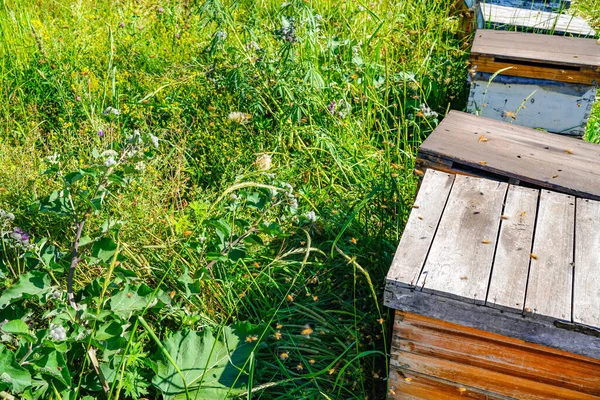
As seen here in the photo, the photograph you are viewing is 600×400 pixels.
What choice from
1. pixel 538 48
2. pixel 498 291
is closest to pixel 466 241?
pixel 498 291

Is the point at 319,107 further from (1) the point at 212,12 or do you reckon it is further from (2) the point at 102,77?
(2) the point at 102,77

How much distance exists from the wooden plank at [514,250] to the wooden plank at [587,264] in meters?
0.15

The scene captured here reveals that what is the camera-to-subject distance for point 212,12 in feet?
10.8

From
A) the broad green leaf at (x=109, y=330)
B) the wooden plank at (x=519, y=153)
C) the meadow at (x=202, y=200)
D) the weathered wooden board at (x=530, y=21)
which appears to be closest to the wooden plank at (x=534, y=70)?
the meadow at (x=202, y=200)

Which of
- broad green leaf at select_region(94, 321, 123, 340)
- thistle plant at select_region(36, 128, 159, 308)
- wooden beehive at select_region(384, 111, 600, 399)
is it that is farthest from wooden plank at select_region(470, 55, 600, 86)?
broad green leaf at select_region(94, 321, 123, 340)

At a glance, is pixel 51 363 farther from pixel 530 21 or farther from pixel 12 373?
pixel 530 21

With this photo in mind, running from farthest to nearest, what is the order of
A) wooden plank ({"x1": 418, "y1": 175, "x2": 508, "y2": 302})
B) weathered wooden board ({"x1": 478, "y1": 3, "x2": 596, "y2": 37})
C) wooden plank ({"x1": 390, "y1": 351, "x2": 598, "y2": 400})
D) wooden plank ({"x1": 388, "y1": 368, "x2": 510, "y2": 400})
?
1. weathered wooden board ({"x1": 478, "y1": 3, "x2": 596, "y2": 37})
2. wooden plank ({"x1": 388, "y1": 368, "x2": 510, "y2": 400})
3. wooden plank ({"x1": 390, "y1": 351, "x2": 598, "y2": 400})
4. wooden plank ({"x1": 418, "y1": 175, "x2": 508, "y2": 302})

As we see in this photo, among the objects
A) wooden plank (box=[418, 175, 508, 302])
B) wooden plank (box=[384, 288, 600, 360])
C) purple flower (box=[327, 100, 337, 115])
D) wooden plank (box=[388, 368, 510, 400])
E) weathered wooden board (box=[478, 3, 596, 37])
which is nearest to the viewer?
wooden plank (box=[384, 288, 600, 360])

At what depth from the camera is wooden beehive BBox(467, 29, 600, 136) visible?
3326 millimetres

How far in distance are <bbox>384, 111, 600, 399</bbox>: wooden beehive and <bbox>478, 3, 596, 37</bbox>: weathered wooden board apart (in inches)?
82.5

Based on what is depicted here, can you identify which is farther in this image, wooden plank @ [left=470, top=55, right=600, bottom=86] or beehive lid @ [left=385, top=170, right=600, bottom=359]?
wooden plank @ [left=470, top=55, right=600, bottom=86]

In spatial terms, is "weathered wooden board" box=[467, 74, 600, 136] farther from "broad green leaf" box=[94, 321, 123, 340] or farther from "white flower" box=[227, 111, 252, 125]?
"broad green leaf" box=[94, 321, 123, 340]

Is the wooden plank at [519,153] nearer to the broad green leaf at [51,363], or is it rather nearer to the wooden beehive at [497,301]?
the wooden beehive at [497,301]

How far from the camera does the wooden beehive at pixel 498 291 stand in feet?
5.46
